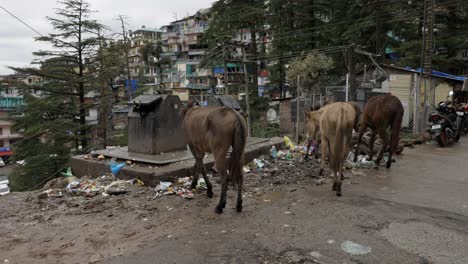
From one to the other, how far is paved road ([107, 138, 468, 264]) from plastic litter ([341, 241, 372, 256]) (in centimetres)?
3

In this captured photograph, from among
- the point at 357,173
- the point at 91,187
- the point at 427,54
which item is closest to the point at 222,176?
the point at 91,187

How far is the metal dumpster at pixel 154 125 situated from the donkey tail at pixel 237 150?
291cm

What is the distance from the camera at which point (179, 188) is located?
5.49m

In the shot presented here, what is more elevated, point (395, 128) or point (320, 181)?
point (395, 128)

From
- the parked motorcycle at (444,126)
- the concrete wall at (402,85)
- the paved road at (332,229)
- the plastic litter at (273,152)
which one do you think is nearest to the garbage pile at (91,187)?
the paved road at (332,229)

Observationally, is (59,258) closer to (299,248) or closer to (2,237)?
(2,237)

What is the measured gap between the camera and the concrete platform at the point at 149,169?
5.66 m

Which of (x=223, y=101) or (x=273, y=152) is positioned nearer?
(x=273, y=152)

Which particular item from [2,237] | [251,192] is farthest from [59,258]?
[251,192]

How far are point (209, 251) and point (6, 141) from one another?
51.0 meters

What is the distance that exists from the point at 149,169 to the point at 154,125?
1.33 m

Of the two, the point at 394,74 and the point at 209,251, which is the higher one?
the point at 394,74

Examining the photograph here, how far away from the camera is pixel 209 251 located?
3.34 metres

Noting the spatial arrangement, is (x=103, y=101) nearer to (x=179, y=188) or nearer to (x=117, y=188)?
(x=117, y=188)
